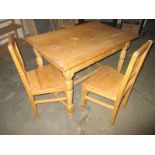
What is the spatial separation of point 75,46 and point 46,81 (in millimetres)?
508

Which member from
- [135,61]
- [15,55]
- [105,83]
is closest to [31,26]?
[15,55]

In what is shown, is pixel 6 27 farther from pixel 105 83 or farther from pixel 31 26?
pixel 105 83

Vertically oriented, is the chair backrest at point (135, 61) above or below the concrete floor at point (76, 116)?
above

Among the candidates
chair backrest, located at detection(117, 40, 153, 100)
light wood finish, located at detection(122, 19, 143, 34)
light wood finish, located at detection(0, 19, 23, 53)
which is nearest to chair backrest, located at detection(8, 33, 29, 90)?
chair backrest, located at detection(117, 40, 153, 100)

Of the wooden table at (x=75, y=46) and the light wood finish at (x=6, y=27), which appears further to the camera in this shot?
the light wood finish at (x=6, y=27)

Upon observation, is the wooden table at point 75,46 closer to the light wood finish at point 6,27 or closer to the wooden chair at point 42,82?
the wooden chair at point 42,82

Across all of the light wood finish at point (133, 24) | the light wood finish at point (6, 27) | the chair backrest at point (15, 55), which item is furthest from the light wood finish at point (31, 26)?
the chair backrest at point (15, 55)

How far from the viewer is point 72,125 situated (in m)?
1.64

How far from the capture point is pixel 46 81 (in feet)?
4.83

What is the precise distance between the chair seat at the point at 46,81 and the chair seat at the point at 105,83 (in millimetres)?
294

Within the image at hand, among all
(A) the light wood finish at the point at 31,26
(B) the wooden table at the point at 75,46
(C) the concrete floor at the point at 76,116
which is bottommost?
(C) the concrete floor at the point at 76,116

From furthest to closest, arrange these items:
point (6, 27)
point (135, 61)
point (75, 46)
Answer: point (6, 27), point (75, 46), point (135, 61)

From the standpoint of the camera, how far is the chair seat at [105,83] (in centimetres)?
138
